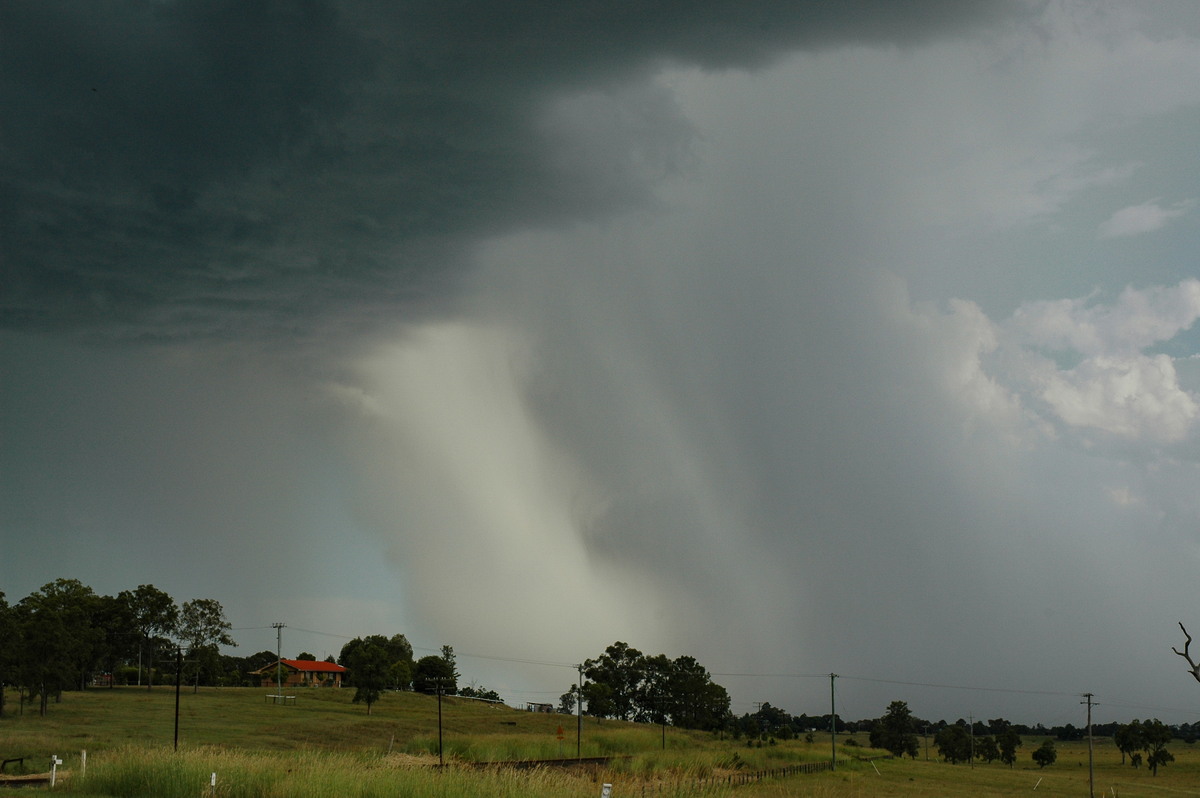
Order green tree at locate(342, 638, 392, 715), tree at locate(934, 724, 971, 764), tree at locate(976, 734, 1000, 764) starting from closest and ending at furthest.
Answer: green tree at locate(342, 638, 392, 715) < tree at locate(976, 734, 1000, 764) < tree at locate(934, 724, 971, 764)

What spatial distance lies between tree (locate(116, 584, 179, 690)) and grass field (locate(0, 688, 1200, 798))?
10335 millimetres

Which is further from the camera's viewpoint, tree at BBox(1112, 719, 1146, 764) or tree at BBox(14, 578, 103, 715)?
tree at BBox(1112, 719, 1146, 764)

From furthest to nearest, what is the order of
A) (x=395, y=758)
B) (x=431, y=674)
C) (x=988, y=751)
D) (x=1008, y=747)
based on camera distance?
1. (x=431, y=674)
2. (x=988, y=751)
3. (x=1008, y=747)
4. (x=395, y=758)

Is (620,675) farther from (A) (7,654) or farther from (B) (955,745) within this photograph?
(A) (7,654)

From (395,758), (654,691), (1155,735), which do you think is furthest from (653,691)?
(395,758)

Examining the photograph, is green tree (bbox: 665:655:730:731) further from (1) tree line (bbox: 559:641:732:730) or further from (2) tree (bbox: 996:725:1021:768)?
(2) tree (bbox: 996:725:1021:768)

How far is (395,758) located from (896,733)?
14552 cm

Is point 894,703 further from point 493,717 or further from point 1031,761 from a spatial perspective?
point 493,717

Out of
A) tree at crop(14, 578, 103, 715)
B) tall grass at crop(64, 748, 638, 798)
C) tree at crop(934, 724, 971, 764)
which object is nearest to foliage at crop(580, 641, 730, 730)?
tree at crop(934, 724, 971, 764)

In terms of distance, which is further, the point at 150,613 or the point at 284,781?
the point at 150,613

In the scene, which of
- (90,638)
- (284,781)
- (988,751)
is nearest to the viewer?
(284,781)

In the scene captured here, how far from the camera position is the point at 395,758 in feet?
188

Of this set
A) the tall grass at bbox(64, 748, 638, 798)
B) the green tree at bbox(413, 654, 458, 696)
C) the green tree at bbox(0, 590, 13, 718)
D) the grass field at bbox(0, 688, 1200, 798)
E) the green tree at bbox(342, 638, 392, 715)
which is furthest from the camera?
the green tree at bbox(413, 654, 458, 696)

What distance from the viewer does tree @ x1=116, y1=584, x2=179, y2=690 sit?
13475cm
